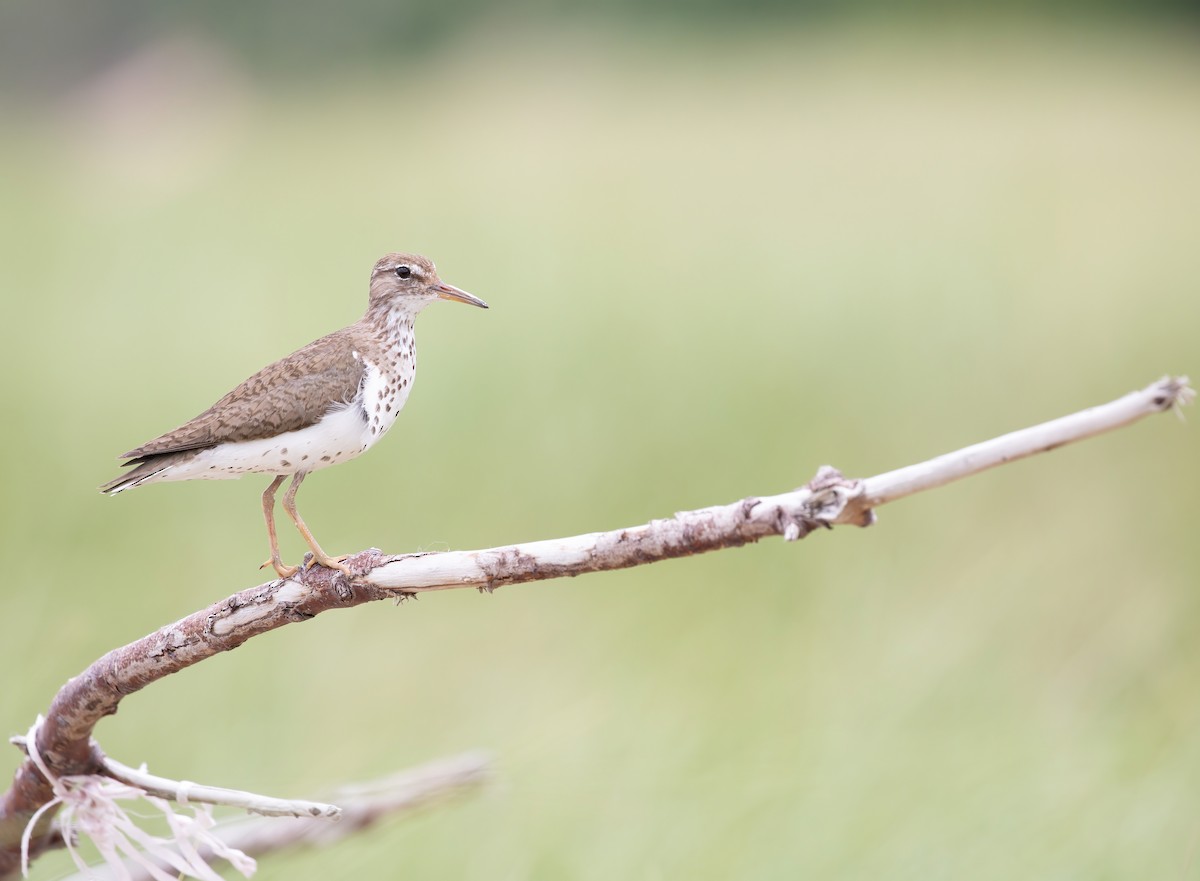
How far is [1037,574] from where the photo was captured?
4.61 m

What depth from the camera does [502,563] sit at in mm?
1345

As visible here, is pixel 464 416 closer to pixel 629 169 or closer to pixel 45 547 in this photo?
pixel 45 547

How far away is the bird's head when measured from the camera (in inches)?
62.4

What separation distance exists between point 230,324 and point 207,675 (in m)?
2.04

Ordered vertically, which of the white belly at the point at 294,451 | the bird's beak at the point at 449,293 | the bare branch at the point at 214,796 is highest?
the bird's beak at the point at 449,293

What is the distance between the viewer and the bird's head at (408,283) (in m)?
1.59

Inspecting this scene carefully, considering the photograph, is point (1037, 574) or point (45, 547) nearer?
point (45, 547)

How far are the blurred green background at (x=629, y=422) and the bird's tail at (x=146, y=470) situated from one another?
1803 mm

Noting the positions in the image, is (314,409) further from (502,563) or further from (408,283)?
(502,563)

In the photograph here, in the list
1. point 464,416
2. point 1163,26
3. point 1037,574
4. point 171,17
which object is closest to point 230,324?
point 464,416

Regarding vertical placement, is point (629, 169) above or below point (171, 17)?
below

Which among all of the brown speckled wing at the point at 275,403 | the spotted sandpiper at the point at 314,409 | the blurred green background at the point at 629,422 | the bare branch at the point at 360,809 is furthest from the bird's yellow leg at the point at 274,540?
the blurred green background at the point at 629,422

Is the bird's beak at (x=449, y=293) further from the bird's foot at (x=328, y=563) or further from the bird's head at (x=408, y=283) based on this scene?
the bird's foot at (x=328, y=563)

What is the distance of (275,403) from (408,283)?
0.24 m
